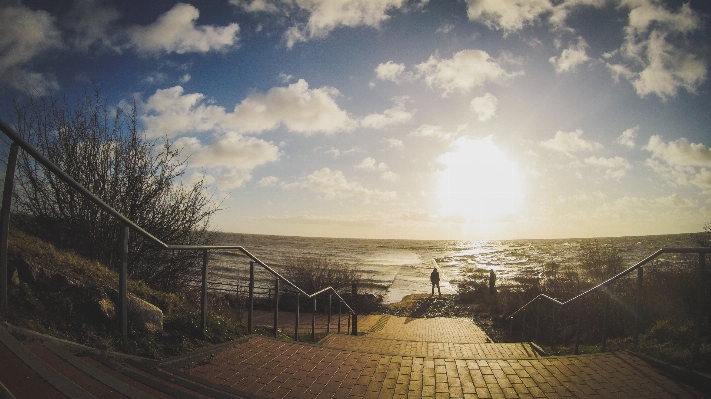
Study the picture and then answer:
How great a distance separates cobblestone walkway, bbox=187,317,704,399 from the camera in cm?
364

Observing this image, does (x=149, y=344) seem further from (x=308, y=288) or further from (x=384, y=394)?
(x=308, y=288)

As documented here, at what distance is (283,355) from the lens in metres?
4.54

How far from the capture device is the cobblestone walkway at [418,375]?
3.64 metres

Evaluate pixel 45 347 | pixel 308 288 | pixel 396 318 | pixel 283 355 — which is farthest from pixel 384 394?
pixel 308 288

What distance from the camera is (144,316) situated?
4.18 metres

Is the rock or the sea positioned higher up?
the rock

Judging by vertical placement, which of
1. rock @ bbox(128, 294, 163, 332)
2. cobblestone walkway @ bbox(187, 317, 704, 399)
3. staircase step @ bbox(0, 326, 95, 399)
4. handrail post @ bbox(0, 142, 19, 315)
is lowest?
cobblestone walkway @ bbox(187, 317, 704, 399)

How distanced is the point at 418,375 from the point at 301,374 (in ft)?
4.30

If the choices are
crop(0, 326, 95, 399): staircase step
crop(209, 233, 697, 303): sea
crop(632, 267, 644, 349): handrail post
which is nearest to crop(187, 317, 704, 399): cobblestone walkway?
crop(632, 267, 644, 349): handrail post

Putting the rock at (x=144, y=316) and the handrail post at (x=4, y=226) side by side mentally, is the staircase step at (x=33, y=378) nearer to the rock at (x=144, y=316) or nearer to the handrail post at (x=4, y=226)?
the handrail post at (x=4, y=226)

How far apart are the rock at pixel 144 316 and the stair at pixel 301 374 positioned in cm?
64

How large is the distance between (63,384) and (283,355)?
8.60ft

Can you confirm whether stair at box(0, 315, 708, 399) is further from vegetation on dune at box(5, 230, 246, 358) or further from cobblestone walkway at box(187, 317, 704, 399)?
vegetation on dune at box(5, 230, 246, 358)

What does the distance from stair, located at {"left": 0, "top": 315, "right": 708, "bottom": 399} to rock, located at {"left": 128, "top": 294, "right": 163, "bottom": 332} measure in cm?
64
